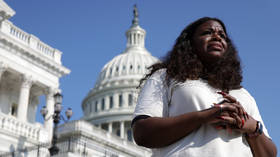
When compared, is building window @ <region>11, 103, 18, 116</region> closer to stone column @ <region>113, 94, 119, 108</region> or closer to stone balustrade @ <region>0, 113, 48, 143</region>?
stone balustrade @ <region>0, 113, 48, 143</region>

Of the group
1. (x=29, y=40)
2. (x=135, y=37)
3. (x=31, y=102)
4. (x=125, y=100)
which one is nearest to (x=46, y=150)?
(x=31, y=102)

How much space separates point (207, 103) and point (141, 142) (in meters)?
0.46

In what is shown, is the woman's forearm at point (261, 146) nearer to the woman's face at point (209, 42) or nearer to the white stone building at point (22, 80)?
the woman's face at point (209, 42)

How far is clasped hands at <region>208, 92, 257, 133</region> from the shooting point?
100 inches

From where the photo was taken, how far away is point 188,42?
2.98 metres

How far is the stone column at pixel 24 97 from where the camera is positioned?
2807 centimetres

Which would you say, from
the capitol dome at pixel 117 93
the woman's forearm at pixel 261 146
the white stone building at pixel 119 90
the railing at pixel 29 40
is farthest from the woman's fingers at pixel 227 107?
the capitol dome at pixel 117 93

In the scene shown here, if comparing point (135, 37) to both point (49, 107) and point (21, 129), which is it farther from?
point (21, 129)

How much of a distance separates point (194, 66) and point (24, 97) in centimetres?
2714

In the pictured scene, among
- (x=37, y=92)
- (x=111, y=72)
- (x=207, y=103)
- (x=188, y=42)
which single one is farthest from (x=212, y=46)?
(x=111, y=72)

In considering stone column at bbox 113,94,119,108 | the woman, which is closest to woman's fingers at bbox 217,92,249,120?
the woman

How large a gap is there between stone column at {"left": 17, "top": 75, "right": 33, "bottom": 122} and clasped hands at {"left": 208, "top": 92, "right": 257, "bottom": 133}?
26479mm

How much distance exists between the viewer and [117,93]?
289 feet

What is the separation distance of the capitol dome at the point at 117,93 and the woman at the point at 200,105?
7658 centimetres
